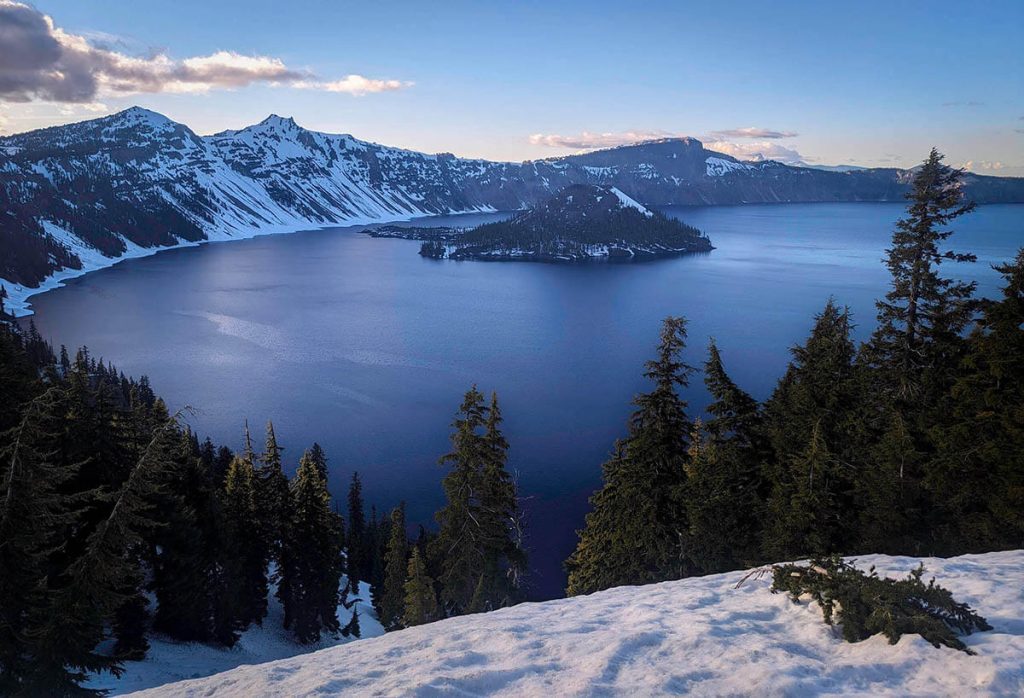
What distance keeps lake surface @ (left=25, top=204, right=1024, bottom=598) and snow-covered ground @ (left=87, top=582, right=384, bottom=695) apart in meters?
19.6

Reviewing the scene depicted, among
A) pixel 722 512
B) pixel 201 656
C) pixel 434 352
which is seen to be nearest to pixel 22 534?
pixel 201 656

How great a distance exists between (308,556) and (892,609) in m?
31.5

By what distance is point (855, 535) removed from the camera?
18828 mm

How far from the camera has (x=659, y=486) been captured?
23.4 meters

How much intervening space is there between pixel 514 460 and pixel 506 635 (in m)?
53.1

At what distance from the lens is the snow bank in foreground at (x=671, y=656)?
8.22m

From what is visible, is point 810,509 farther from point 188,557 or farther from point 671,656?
point 188,557

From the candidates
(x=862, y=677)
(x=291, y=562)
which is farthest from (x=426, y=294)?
(x=862, y=677)

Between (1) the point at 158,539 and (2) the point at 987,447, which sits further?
(1) the point at 158,539

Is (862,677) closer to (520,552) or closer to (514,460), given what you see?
(520,552)

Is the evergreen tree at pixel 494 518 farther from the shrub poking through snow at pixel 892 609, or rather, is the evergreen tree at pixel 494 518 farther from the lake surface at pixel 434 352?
the lake surface at pixel 434 352

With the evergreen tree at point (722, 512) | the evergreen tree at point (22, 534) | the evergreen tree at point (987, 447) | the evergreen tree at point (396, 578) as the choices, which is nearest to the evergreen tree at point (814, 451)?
the evergreen tree at point (722, 512)

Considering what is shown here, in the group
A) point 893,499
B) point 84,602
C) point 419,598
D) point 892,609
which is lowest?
point 419,598

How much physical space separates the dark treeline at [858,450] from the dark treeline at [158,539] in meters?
5.79
